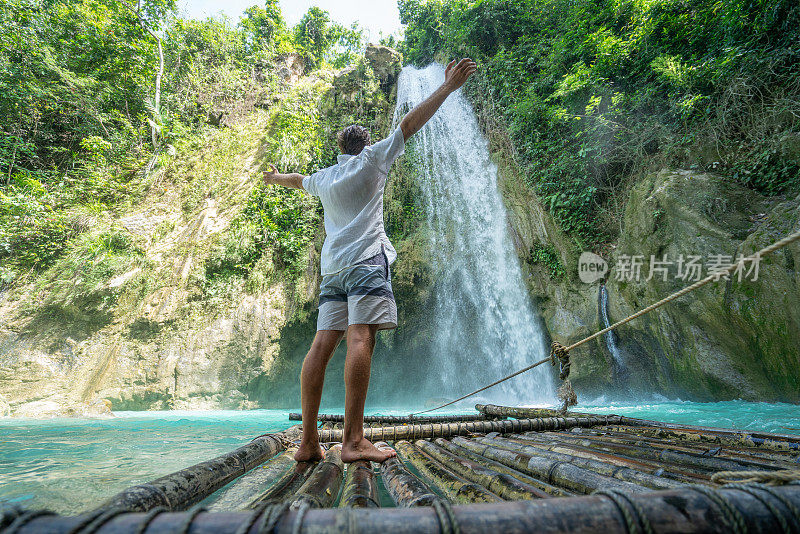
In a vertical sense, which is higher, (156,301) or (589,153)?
(589,153)

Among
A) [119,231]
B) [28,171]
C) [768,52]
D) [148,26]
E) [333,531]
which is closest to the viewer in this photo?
[333,531]

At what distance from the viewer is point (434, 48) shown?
14.4 meters

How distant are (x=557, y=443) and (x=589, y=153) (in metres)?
8.36

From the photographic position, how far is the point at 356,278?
5.88 feet

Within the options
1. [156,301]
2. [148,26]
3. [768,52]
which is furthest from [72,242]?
[768,52]

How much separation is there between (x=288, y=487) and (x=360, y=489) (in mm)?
290

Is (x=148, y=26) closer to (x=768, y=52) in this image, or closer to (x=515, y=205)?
(x=515, y=205)

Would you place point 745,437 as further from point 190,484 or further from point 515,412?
point 190,484

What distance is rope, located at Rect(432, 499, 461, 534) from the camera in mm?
569

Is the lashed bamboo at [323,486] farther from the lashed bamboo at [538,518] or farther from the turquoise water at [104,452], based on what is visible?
the turquoise water at [104,452]

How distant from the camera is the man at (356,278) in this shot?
5.37 ft

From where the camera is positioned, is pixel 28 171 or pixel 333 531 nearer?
pixel 333 531

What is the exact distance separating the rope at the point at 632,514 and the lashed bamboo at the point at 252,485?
0.94 m

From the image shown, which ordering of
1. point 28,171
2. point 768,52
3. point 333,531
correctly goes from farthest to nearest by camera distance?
point 28,171
point 768,52
point 333,531
